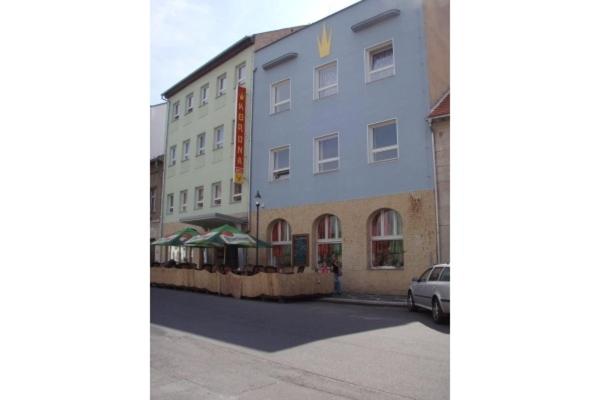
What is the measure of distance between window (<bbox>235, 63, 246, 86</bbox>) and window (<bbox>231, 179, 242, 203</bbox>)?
4.42 metres

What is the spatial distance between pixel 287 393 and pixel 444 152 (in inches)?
409

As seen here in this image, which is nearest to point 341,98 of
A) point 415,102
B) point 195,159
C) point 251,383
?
point 415,102

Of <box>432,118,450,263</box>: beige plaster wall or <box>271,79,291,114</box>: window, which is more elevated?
<box>271,79,291,114</box>: window

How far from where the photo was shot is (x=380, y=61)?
15.2 meters

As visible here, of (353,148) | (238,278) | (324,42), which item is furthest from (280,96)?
(238,278)

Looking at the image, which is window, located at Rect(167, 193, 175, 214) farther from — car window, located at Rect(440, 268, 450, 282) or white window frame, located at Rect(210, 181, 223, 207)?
car window, located at Rect(440, 268, 450, 282)

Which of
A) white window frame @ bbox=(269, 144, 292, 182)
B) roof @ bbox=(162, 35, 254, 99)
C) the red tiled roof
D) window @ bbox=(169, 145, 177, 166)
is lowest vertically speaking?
white window frame @ bbox=(269, 144, 292, 182)

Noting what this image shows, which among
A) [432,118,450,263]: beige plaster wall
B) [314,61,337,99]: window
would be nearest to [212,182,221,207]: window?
[314,61,337,99]: window

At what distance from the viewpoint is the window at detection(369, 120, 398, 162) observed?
14.3 metres

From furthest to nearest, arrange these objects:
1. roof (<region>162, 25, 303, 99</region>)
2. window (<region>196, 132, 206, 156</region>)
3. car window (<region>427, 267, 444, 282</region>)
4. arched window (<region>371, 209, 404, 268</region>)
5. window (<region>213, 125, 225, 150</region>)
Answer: window (<region>196, 132, 206, 156</region>), window (<region>213, 125, 225, 150</region>), roof (<region>162, 25, 303, 99</region>), arched window (<region>371, 209, 404, 268</region>), car window (<region>427, 267, 444, 282</region>)

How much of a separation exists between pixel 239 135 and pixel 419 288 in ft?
38.5
